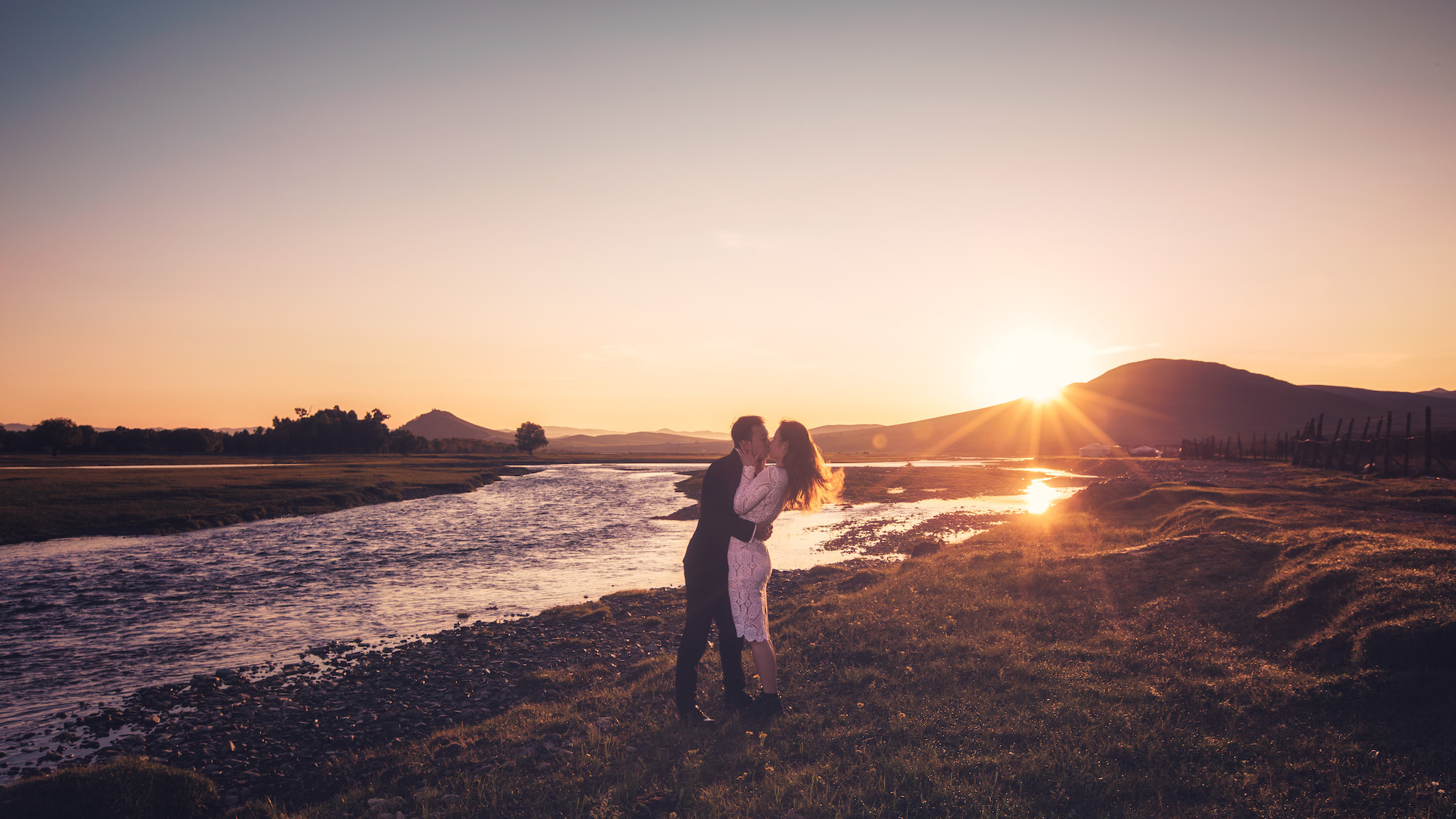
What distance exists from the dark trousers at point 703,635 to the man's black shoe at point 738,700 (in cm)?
8

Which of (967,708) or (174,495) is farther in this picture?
(174,495)

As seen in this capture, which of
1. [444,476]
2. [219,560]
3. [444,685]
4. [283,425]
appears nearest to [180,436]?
[283,425]

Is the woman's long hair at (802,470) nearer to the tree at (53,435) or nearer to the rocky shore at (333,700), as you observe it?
the rocky shore at (333,700)

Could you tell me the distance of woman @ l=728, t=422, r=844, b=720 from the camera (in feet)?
28.4

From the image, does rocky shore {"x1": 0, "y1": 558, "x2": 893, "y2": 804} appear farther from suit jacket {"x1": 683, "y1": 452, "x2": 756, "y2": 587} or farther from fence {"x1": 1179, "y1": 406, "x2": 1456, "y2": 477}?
fence {"x1": 1179, "y1": 406, "x2": 1456, "y2": 477}

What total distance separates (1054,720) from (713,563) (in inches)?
206

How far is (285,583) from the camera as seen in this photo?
24.4 meters

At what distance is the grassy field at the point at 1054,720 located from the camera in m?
7.09

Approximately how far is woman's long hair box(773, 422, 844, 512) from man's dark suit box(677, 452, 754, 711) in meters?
0.78

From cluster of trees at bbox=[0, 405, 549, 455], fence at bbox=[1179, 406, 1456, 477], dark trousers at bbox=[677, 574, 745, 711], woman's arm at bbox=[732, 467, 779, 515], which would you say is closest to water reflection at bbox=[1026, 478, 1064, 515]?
fence at bbox=[1179, 406, 1456, 477]

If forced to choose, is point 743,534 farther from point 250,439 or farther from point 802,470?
point 250,439

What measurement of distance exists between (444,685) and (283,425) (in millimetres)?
172829

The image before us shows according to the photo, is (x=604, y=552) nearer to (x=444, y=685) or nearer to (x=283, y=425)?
(x=444, y=685)

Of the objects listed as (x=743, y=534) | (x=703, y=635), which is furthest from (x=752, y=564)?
(x=703, y=635)
